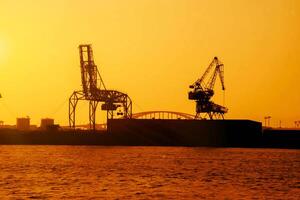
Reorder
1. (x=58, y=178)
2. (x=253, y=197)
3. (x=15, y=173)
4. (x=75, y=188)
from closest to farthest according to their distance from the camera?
1. (x=253, y=197)
2. (x=75, y=188)
3. (x=58, y=178)
4. (x=15, y=173)

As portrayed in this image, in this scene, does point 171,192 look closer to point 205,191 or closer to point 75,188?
point 205,191

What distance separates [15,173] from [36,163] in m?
24.9

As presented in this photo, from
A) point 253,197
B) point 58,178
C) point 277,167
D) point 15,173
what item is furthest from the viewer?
point 277,167

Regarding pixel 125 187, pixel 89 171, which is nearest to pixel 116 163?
pixel 89 171

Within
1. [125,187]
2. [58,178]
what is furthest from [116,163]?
[125,187]

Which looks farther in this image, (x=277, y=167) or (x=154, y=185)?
(x=277, y=167)

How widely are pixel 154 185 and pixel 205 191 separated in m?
7.43

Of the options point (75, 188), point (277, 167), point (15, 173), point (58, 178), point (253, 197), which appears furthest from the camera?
point (277, 167)

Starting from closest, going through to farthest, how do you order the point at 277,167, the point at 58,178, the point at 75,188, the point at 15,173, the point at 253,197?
the point at 253,197 → the point at 75,188 → the point at 58,178 → the point at 15,173 → the point at 277,167

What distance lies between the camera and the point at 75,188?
9081cm

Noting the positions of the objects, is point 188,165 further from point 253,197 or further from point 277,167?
point 253,197

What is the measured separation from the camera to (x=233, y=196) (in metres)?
85.7

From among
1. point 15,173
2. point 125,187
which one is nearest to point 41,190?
point 125,187

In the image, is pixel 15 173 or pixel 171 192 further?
pixel 15 173
